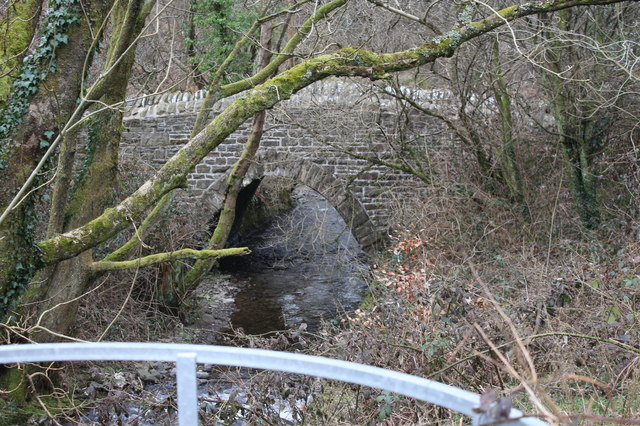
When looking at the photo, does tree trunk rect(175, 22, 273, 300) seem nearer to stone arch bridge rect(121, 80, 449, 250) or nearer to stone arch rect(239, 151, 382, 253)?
stone arch bridge rect(121, 80, 449, 250)

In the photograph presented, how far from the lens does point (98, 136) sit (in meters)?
6.13

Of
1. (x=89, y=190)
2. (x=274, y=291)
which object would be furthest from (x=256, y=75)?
(x=274, y=291)

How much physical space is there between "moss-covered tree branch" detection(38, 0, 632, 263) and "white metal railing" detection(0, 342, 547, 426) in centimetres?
358

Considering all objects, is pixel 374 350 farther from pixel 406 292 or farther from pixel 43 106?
pixel 43 106

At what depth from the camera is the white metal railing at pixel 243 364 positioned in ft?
3.84

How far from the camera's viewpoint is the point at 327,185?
1271 cm

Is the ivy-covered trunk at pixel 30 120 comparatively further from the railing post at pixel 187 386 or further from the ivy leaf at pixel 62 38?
the railing post at pixel 187 386

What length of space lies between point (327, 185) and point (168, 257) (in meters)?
7.42

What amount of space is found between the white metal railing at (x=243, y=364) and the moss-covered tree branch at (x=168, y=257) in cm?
351

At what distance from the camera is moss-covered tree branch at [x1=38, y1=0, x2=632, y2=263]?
5059 millimetres

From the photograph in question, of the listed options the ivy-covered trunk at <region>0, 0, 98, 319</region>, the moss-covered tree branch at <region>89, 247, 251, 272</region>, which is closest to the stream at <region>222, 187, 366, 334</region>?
the moss-covered tree branch at <region>89, 247, 251, 272</region>

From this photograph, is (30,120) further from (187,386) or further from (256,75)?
(187,386)

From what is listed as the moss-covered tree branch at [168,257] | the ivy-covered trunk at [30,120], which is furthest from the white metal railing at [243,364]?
the ivy-covered trunk at [30,120]

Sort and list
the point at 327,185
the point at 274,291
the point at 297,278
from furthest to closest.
A: the point at 297,278
the point at 274,291
the point at 327,185
